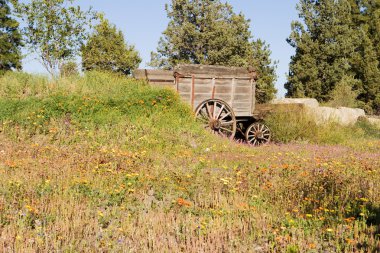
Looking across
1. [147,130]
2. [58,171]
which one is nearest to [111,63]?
[147,130]

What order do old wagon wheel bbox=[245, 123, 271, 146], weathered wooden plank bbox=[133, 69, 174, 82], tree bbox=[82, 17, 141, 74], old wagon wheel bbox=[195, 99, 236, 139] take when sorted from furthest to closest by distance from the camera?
tree bbox=[82, 17, 141, 74] → old wagon wheel bbox=[245, 123, 271, 146] → old wagon wheel bbox=[195, 99, 236, 139] → weathered wooden plank bbox=[133, 69, 174, 82]

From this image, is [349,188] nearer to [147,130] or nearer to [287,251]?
[287,251]

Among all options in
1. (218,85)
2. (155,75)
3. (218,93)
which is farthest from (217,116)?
(155,75)

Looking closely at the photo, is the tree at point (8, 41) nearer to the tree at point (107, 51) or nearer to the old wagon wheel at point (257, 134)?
the tree at point (107, 51)

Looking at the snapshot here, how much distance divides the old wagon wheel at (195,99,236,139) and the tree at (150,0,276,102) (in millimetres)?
15746

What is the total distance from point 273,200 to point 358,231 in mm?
1597

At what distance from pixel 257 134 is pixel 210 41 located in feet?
54.5

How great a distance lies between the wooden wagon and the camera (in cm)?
A: 1700

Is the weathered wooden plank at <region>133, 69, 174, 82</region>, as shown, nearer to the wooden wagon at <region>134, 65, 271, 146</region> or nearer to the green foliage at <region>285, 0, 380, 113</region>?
the wooden wagon at <region>134, 65, 271, 146</region>

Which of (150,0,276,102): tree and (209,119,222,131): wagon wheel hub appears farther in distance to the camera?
(150,0,276,102): tree

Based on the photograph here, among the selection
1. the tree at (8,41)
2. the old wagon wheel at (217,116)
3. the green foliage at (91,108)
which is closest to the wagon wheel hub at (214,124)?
the old wagon wheel at (217,116)

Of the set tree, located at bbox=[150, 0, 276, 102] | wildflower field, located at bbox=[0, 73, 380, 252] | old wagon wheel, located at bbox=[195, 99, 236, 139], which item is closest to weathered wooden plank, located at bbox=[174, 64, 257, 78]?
old wagon wheel, located at bbox=[195, 99, 236, 139]

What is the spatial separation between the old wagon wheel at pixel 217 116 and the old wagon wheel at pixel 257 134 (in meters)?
0.96

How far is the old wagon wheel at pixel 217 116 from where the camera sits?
17125mm
